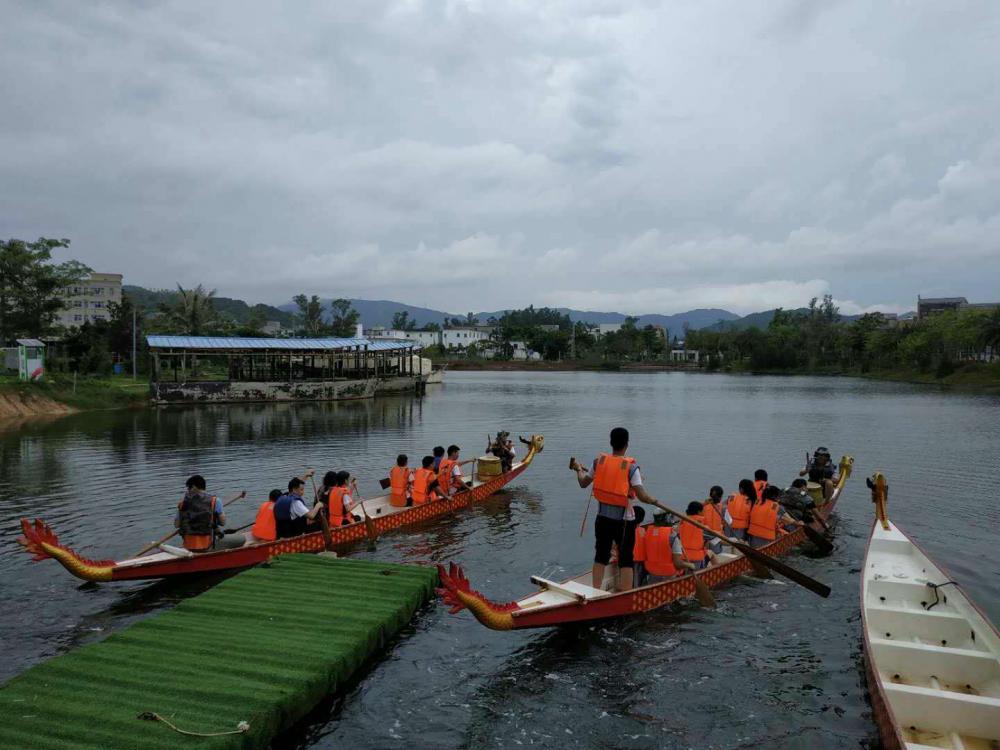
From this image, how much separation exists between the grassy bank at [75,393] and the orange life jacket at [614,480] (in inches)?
1541

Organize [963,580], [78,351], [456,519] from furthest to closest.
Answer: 1. [78,351]
2. [456,519]
3. [963,580]

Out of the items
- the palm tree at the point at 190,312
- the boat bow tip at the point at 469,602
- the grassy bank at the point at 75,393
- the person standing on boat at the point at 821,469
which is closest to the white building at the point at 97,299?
the palm tree at the point at 190,312

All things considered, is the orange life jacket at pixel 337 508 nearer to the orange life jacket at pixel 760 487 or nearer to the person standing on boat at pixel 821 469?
the orange life jacket at pixel 760 487

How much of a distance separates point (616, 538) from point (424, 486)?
7.27 meters

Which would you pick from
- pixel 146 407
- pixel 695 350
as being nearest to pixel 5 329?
pixel 146 407

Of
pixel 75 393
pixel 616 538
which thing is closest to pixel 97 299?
pixel 75 393

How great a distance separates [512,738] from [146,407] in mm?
43373

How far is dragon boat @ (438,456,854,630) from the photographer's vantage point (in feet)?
26.4

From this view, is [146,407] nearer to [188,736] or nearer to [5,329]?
[5,329]

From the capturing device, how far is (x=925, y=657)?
7.62m

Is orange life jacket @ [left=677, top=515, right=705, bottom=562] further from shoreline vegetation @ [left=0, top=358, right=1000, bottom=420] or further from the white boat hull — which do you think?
shoreline vegetation @ [left=0, top=358, right=1000, bottom=420]

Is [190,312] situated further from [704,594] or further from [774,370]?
[774,370]

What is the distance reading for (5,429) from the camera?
32.3 metres

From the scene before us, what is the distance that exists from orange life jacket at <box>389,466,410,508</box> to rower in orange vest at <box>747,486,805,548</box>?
758 centimetres
